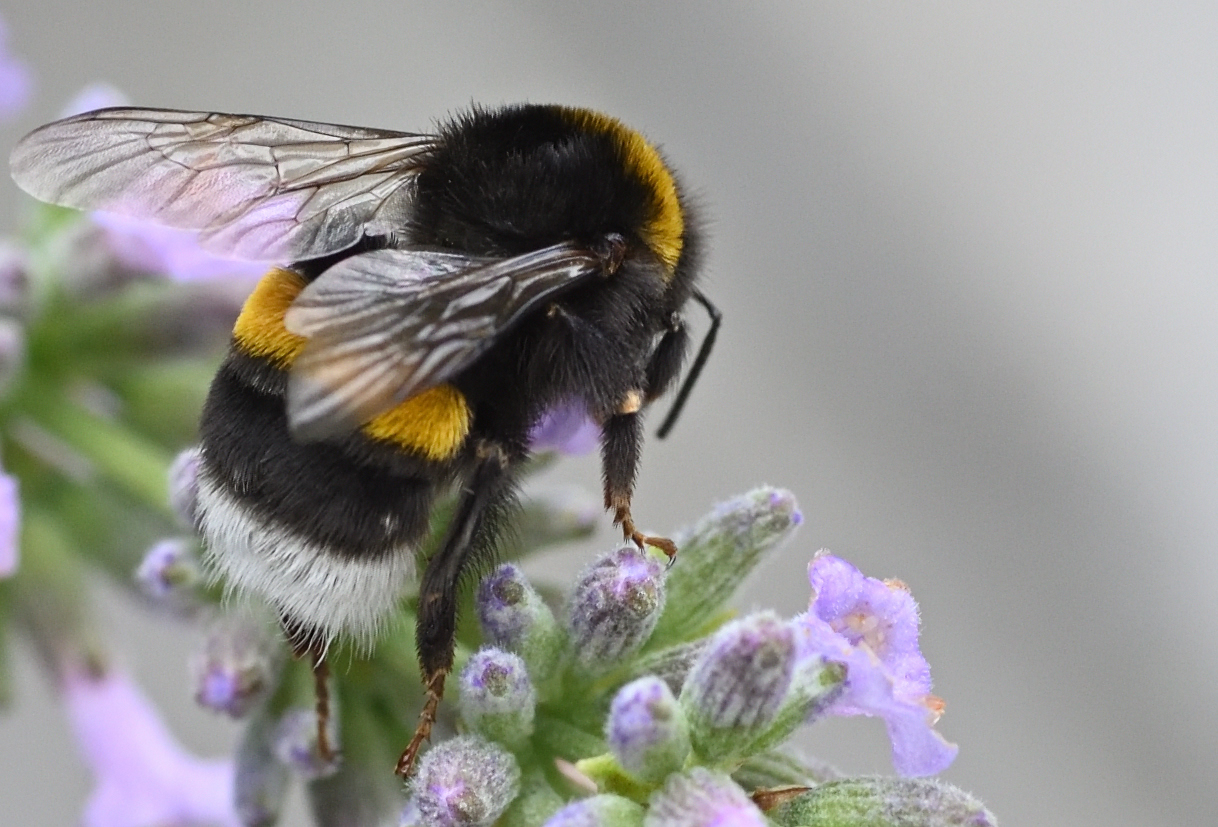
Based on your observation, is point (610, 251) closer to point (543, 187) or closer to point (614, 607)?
point (543, 187)

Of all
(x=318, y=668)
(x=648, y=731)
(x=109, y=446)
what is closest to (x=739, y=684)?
(x=648, y=731)

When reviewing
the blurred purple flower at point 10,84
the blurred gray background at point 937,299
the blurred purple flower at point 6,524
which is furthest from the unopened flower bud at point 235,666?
the blurred gray background at point 937,299

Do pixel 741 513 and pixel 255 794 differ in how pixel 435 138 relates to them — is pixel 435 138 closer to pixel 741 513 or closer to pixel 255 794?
pixel 741 513

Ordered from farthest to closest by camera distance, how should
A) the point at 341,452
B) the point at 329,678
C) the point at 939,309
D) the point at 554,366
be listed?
the point at 939,309 → the point at 329,678 → the point at 554,366 → the point at 341,452

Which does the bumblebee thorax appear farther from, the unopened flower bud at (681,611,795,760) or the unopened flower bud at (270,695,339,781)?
the unopened flower bud at (270,695,339,781)

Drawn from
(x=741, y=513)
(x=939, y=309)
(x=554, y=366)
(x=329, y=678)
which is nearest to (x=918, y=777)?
(x=741, y=513)

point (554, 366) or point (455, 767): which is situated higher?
point (554, 366)

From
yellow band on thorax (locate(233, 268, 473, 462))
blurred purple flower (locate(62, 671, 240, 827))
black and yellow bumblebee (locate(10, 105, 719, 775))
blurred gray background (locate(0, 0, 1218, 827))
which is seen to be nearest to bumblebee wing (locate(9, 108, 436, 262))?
black and yellow bumblebee (locate(10, 105, 719, 775))
